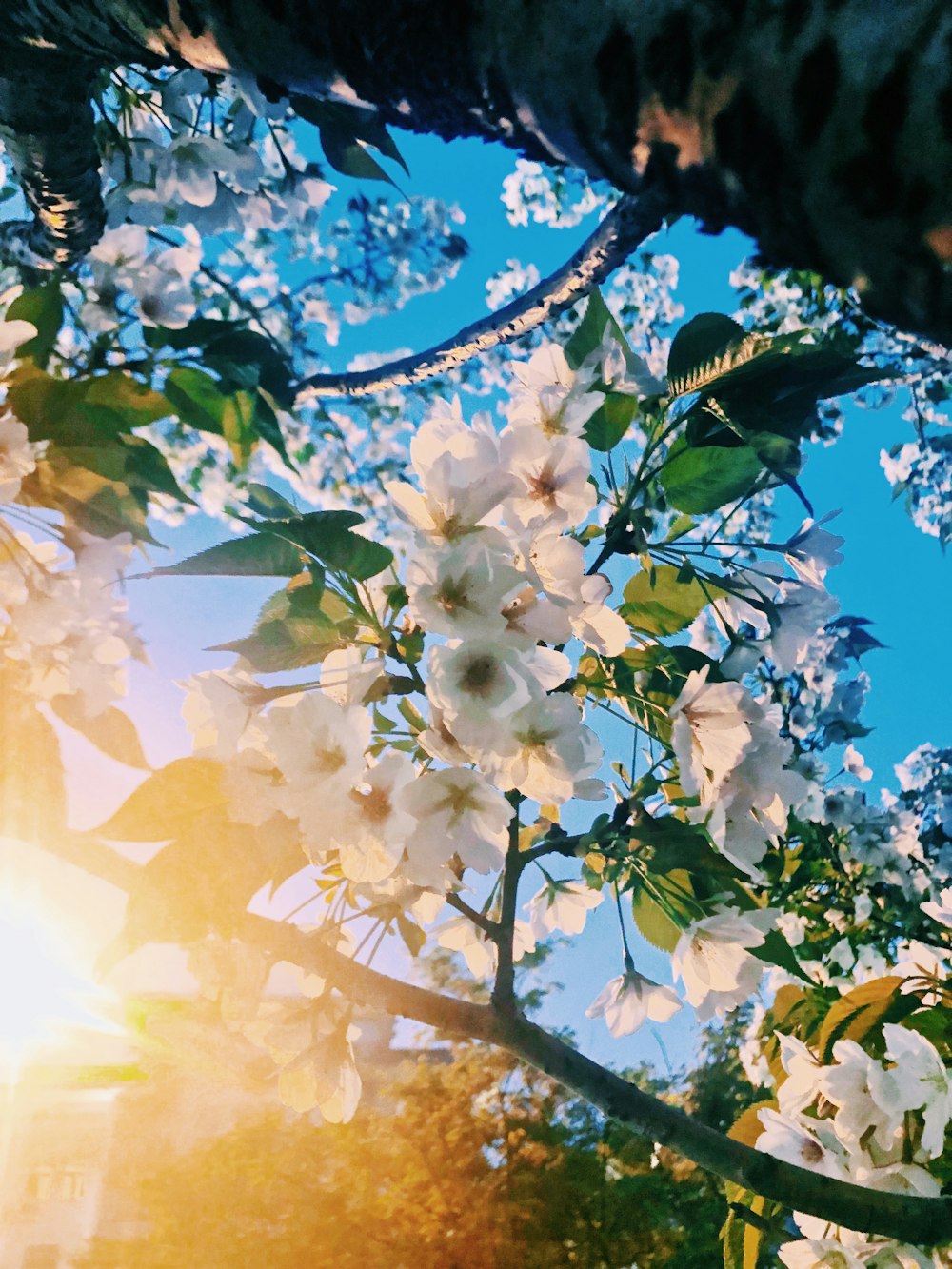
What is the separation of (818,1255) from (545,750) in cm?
82

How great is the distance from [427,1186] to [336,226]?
6937 millimetres

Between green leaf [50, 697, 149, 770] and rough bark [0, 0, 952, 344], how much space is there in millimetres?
606

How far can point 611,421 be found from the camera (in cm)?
80

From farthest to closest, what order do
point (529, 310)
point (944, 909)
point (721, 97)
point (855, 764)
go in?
point (855, 764), point (529, 310), point (944, 909), point (721, 97)

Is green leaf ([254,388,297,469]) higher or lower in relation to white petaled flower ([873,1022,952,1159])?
higher

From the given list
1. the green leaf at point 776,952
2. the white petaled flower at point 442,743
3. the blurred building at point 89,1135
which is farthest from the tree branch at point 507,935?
the blurred building at point 89,1135

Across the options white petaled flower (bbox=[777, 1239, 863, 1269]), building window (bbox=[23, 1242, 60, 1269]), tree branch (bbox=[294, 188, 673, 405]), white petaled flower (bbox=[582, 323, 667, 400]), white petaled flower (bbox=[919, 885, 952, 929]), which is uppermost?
tree branch (bbox=[294, 188, 673, 405])

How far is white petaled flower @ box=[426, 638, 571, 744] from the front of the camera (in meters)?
0.62

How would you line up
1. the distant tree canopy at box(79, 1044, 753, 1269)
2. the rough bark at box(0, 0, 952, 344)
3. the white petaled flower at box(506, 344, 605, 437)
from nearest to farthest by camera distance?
the rough bark at box(0, 0, 952, 344) < the white petaled flower at box(506, 344, 605, 437) < the distant tree canopy at box(79, 1044, 753, 1269)

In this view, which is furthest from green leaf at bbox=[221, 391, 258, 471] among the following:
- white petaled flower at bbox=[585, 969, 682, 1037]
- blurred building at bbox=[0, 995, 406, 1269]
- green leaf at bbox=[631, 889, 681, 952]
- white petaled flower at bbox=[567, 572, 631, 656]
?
blurred building at bbox=[0, 995, 406, 1269]

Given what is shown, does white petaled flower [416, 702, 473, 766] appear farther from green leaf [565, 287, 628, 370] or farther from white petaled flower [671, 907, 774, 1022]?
green leaf [565, 287, 628, 370]

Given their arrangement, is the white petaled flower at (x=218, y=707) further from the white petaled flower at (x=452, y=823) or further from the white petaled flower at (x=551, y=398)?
the white petaled flower at (x=551, y=398)

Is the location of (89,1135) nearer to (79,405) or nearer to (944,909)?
(944,909)

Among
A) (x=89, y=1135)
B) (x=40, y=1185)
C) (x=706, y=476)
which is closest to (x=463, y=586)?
(x=706, y=476)
